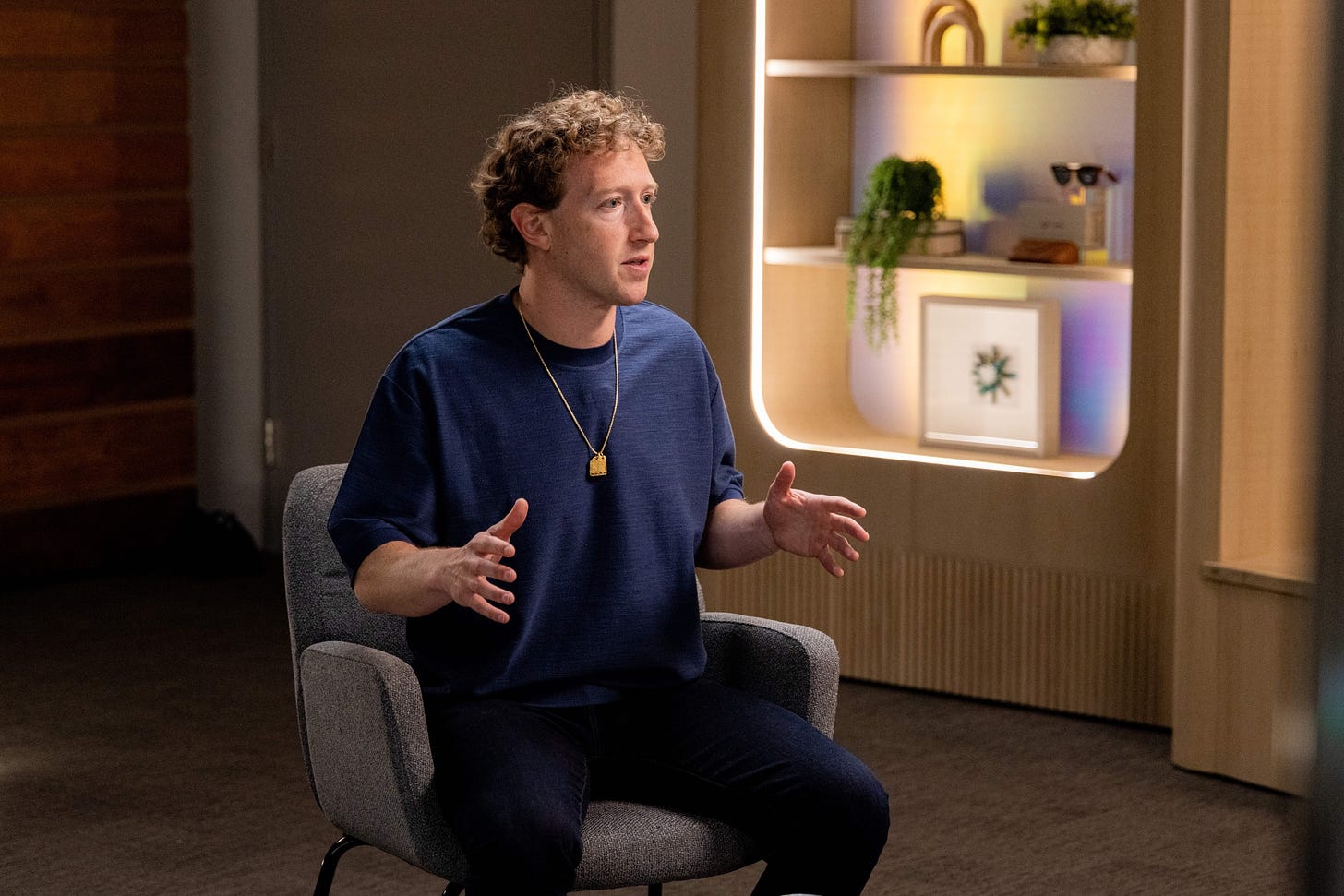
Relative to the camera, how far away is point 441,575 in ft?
6.13

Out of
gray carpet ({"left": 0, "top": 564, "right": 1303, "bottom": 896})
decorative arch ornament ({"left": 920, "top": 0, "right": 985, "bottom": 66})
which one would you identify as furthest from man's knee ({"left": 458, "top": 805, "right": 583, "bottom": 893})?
decorative arch ornament ({"left": 920, "top": 0, "right": 985, "bottom": 66})

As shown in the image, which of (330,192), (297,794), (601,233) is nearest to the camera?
(601,233)

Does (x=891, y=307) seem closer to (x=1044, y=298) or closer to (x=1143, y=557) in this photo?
(x=1044, y=298)

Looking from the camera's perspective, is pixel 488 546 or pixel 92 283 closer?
pixel 488 546

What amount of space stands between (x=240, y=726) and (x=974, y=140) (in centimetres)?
215

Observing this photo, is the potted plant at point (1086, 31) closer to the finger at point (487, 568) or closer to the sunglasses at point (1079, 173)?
the sunglasses at point (1079, 173)

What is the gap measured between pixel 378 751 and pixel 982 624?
7.93 feet

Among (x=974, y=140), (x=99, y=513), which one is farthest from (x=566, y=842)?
(x=99, y=513)

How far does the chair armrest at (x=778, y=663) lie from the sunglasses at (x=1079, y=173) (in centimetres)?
211

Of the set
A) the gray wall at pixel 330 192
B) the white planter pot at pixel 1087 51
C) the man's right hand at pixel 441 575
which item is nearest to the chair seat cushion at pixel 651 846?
the man's right hand at pixel 441 575

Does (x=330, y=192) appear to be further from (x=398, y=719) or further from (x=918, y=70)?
(x=398, y=719)

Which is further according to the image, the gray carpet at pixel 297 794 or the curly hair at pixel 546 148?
the gray carpet at pixel 297 794

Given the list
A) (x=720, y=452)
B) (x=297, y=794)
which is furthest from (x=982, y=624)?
(x=720, y=452)

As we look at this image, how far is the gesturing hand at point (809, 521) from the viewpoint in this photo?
2084 millimetres
